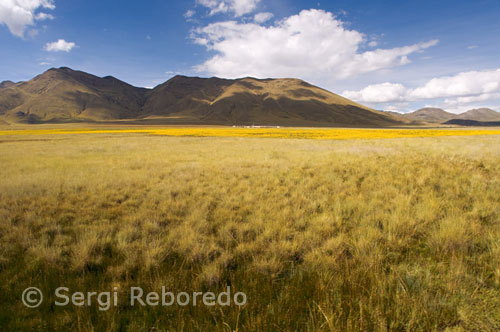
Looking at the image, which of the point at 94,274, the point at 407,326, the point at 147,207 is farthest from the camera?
the point at 147,207

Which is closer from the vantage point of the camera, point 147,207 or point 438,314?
point 438,314

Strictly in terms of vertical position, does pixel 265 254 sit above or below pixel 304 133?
below

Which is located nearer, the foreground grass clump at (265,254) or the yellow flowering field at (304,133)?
the foreground grass clump at (265,254)

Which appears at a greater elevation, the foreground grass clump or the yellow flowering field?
the yellow flowering field

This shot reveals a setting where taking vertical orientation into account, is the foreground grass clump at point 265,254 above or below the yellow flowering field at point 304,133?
below

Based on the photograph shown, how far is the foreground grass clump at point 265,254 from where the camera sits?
2.45m

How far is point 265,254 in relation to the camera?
12.5 feet

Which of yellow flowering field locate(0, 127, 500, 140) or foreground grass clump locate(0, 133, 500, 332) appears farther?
yellow flowering field locate(0, 127, 500, 140)

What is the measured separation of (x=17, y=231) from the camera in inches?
178

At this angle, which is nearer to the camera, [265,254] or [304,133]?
[265,254]

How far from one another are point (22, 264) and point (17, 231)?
1549 millimetres

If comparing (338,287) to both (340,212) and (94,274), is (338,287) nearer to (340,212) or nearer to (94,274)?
(340,212)

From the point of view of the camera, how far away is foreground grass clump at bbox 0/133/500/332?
2.45 m

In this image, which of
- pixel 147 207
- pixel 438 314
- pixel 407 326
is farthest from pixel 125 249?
pixel 438 314
